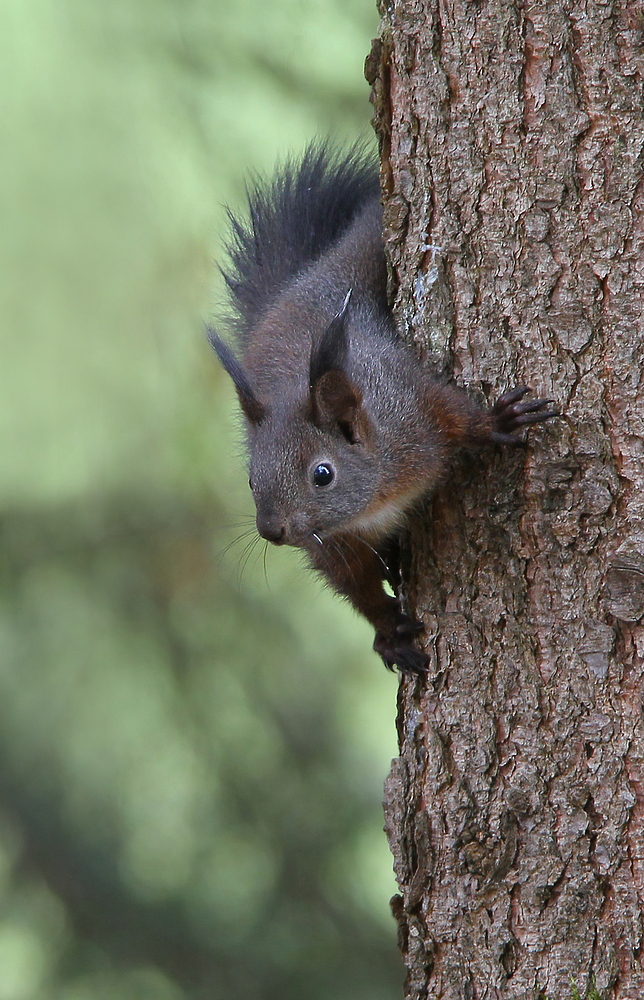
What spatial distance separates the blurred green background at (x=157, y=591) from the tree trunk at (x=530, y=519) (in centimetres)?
151

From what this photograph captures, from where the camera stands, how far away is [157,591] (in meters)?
3.47

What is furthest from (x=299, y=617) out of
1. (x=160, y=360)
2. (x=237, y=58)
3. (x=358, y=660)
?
(x=237, y=58)

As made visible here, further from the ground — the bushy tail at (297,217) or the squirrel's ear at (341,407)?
the bushy tail at (297,217)

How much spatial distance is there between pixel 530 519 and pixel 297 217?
3.76 ft

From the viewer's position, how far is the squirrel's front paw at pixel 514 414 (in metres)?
1.81

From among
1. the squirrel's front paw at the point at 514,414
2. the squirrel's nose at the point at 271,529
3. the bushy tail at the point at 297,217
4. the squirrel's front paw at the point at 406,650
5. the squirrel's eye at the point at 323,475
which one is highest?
the bushy tail at the point at 297,217

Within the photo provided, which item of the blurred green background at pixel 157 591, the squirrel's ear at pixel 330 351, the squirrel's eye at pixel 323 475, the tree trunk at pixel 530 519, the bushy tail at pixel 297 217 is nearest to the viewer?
the tree trunk at pixel 530 519

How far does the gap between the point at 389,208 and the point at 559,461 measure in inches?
22.1

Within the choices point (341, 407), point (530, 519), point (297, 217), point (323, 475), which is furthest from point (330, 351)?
point (297, 217)

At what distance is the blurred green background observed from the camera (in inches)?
131

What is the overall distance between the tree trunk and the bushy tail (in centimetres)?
67

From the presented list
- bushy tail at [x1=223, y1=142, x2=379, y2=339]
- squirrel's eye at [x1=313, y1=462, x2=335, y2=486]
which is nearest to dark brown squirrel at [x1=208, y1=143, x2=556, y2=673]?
squirrel's eye at [x1=313, y1=462, x2=335, y2=486]

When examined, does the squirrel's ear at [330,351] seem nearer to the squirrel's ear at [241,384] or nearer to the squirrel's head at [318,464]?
the squirrel's head at [318,464]

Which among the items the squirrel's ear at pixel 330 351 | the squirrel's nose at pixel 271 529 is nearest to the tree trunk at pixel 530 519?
the squirrel's ear at pixel 330 351
